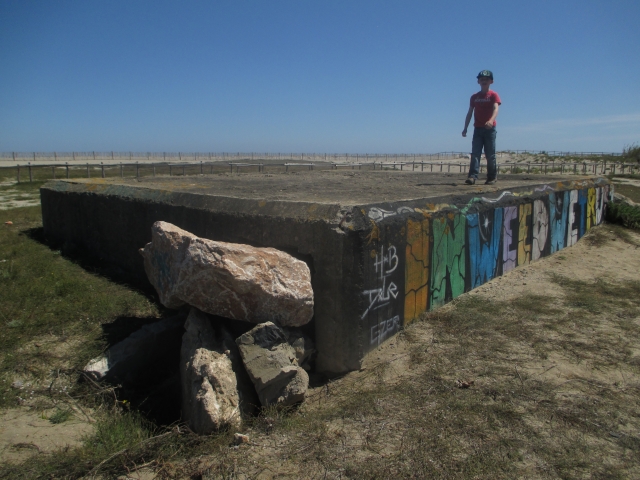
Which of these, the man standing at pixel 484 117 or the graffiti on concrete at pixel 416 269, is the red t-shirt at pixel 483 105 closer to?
the man standing at pixel 484 117

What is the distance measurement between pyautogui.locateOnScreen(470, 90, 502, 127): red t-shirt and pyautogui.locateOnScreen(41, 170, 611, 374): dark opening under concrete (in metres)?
1.03

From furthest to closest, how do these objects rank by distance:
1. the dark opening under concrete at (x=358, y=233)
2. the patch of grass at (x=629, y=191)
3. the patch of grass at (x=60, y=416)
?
the patch of grass at (x=629, y=191) < the dark opening under concrete at (x=358, y=233) < the patch of grass at (x=60, y=416)

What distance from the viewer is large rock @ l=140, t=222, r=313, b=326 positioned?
4105mm

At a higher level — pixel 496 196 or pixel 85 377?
pixel 496 196

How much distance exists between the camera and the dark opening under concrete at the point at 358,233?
175 inches

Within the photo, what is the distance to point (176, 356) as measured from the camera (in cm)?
511

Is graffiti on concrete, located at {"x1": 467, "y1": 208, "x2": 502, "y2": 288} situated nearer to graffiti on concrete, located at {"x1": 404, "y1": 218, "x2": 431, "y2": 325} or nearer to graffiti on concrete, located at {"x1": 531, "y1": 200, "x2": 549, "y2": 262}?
graffiti on concrete, located at {"x1": 404, "y1": 218, "x2": 431, "y2": 325}

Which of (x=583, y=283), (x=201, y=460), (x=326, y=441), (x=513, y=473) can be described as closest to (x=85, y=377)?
(x=201, y=460)

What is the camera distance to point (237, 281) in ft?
13.4

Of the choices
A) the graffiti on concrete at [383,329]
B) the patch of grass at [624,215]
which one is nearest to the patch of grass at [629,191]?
the patch of grass at [624,215]

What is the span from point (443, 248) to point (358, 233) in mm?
1546

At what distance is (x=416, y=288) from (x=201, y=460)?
106 inches

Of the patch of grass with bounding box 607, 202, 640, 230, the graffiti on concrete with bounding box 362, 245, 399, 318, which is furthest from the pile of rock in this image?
the patch of grass with bounding box 607, 202, 640, 230

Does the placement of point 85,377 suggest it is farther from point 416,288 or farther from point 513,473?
point 513,473
